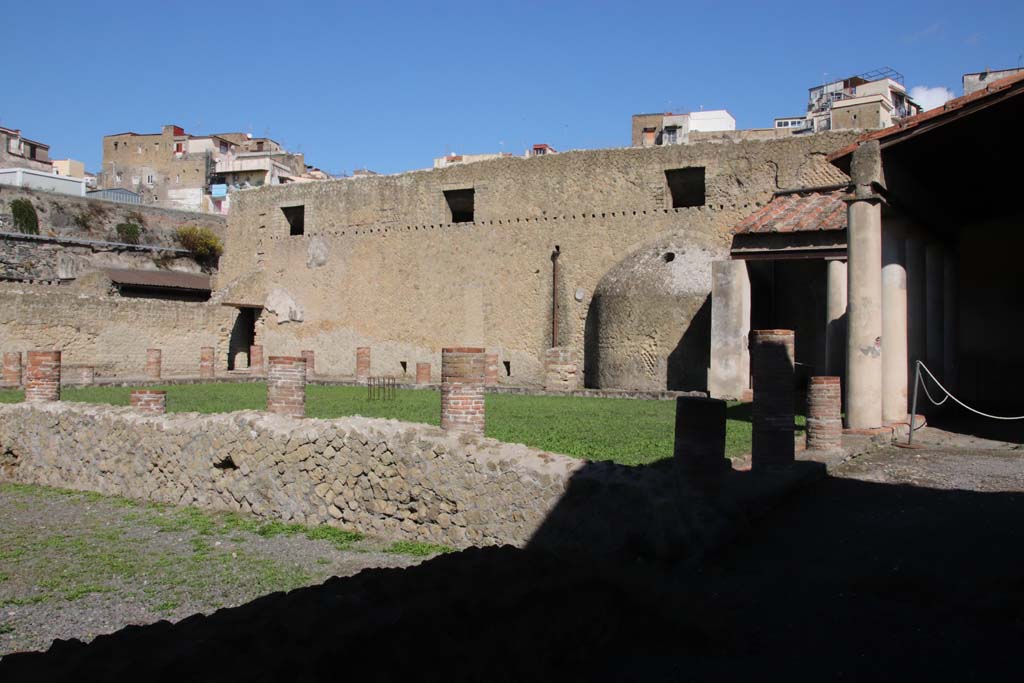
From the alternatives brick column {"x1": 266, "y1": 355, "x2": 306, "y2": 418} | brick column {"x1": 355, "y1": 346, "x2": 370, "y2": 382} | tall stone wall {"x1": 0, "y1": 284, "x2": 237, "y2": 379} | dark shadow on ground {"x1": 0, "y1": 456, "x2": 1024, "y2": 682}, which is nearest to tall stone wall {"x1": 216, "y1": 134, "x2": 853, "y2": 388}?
brick column {"x1": 355, "y1": 346, "x2": 370, "y2": 382}

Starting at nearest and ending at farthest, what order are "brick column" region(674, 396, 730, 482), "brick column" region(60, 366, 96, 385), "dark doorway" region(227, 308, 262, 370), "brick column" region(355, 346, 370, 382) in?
"brick column" region(674, 396, 730, 482) < "brick column" region(60, 366, 96, 385) < "brick column" region(355, 346, 370, 382) < "dark doorway" region(227, 308, 262, 370)

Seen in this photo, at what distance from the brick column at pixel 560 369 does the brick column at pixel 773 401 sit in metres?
11.2

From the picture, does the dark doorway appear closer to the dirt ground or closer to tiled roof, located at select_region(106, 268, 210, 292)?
tiled roof, located at select_region(106, 268, 210, 292)

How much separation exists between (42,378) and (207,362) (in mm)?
12443

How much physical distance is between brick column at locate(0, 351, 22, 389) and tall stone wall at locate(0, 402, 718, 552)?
9448mm

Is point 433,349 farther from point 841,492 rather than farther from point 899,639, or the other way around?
point 899,639

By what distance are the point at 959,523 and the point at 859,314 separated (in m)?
3.98

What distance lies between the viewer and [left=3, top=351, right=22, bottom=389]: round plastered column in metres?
18.4

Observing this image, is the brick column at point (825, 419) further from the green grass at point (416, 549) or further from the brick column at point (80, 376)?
the brick column at point (80, 376)

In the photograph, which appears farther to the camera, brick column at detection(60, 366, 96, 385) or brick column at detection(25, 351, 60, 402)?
brick column at detection(60, 366, 96, 385)

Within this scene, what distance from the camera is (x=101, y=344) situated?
22.2 m

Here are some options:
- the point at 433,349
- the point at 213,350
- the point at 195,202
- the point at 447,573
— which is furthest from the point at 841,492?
the point at 195,202

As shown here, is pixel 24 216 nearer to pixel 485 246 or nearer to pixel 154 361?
pixel 154 361

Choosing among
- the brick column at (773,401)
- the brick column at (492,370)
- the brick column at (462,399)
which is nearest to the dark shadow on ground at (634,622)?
the brick column at (773,401)
